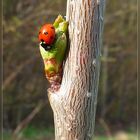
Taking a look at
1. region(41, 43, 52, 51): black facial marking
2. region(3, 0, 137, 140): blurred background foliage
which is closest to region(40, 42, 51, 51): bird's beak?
region(41, 43, 52, 51): black facial marking

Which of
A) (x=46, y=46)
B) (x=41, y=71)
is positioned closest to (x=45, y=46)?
(x=46, y=46)

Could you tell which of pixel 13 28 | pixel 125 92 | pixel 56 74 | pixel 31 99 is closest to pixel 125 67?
pixel 125 92

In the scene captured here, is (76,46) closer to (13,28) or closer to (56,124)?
(56,124)

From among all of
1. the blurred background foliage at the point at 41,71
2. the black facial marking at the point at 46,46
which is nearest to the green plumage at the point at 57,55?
the black facial marking at the point at 46,46

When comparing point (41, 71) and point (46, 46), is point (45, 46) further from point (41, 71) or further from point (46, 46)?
point (41, 71)

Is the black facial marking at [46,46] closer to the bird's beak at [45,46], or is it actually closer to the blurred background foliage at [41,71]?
the bird's beak at [45,46]

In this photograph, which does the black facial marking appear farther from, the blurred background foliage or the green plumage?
the blurred background foliage

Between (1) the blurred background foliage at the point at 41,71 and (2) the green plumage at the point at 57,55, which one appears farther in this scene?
(1) the blurred background foliage at the point at 41,71
